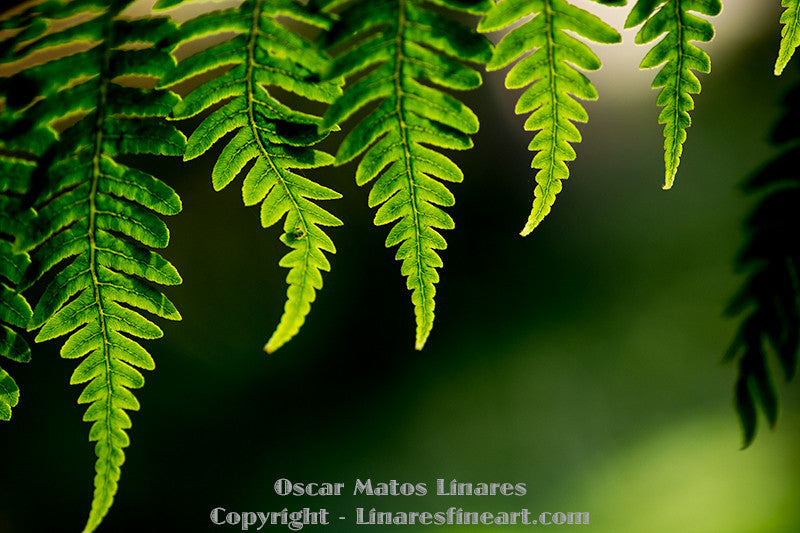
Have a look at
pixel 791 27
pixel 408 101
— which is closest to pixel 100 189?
pixel 408 101

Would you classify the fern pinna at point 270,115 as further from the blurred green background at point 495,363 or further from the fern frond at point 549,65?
the blurred green background at point 495,363

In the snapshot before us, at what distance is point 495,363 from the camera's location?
6.18 metres

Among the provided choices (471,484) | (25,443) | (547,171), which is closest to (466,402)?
(471,484)

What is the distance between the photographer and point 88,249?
75cm

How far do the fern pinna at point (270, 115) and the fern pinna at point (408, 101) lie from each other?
0.05 meters

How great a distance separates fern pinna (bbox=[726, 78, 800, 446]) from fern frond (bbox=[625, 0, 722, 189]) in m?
0.12

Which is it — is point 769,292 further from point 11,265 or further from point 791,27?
point 11,265

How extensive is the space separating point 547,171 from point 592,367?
20.1 ft

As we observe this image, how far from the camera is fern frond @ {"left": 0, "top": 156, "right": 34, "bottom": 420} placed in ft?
2.37

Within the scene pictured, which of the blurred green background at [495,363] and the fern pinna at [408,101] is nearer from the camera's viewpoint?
the fern pinna at [408,101]

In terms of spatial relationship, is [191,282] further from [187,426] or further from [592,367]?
[592,367]

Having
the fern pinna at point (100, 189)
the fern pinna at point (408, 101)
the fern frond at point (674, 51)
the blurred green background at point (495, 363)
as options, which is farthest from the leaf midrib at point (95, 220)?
the blurred green background at point (495, 363)

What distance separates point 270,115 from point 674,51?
56 cm

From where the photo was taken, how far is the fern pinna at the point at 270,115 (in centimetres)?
69
